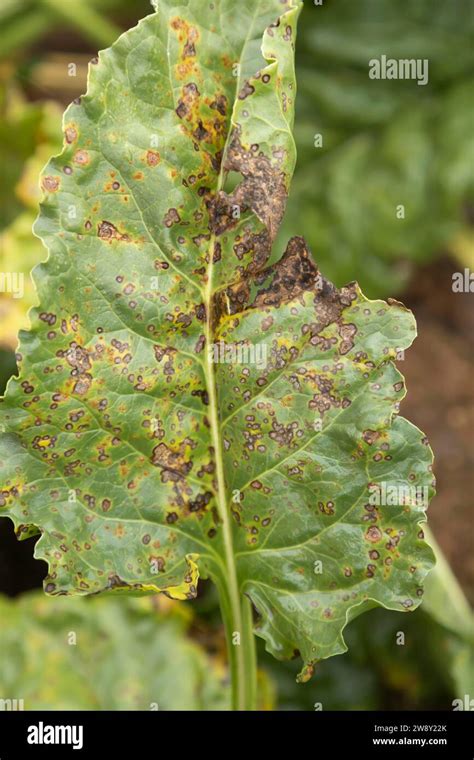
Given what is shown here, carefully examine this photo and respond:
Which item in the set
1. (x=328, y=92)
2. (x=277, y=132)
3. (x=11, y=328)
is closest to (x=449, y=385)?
(x=328, y=92)

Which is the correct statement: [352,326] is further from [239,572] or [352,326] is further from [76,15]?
[76,15]
